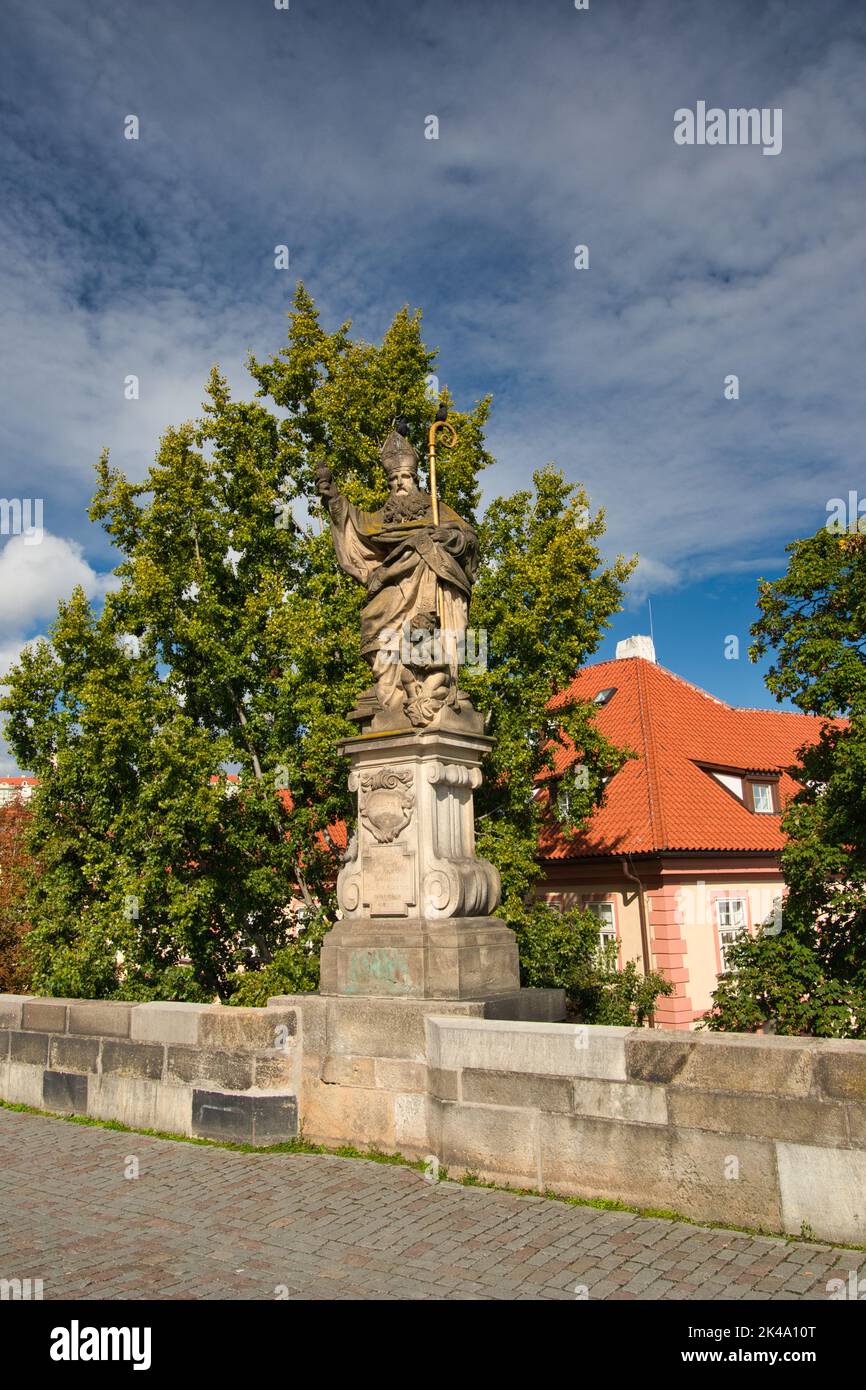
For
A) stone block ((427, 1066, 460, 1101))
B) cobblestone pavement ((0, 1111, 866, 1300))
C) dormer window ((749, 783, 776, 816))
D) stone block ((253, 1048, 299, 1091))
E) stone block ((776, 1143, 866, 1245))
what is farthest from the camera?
dormer window ((749, 783, 776, 816))

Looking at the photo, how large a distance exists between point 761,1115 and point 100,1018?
4.60m

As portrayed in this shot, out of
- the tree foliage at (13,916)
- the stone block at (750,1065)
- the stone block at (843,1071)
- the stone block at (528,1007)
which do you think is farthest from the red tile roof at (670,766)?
the stone block at (843,1071)

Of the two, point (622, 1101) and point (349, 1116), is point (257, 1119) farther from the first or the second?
point (622, 1101)

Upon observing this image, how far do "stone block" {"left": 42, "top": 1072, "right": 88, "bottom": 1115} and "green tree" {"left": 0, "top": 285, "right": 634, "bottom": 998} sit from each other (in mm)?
5485

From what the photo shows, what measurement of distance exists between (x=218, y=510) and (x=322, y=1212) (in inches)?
481

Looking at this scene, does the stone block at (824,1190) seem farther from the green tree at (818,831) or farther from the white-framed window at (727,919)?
the white-framed window at (727,919)

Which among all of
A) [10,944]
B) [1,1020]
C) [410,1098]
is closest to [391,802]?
[410,1098]

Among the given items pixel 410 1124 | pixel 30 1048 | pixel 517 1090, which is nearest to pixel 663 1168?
pixel 517 1090

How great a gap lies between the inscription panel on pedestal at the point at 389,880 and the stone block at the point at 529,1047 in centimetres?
78

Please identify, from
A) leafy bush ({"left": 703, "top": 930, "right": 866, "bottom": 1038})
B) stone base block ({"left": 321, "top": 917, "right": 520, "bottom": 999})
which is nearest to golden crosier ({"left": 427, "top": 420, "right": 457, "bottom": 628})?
stone base block ({"left": 321, "top": 917, "right": 520, "bottom": 999})

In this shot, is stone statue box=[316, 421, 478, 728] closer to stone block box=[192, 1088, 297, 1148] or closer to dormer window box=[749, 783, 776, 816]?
stone block box=[192, 1088, 297, 1148]

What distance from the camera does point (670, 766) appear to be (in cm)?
2109

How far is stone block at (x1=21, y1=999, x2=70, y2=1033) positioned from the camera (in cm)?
713
